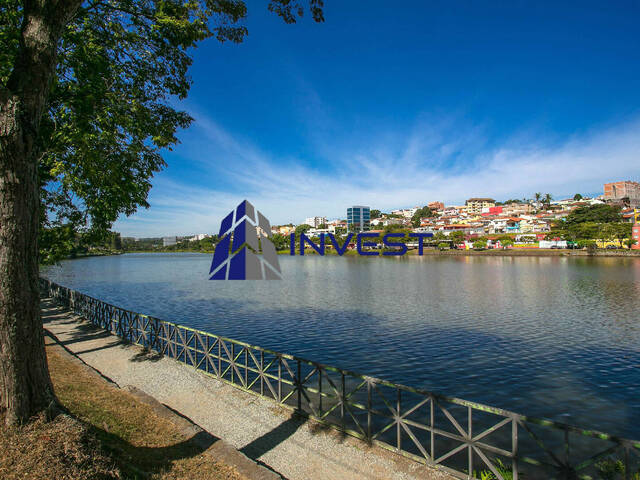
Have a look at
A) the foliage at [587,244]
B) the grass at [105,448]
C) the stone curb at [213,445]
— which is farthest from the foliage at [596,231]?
the grass at [105,448]

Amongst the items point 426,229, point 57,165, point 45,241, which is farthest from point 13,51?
point 426,229

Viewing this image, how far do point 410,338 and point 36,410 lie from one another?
18992 mm

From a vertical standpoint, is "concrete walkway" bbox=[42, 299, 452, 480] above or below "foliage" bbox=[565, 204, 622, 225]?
below

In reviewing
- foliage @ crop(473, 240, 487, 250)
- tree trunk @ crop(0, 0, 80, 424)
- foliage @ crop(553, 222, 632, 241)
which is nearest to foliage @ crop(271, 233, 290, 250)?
foliage @ crop(473, 240, 487, 250)

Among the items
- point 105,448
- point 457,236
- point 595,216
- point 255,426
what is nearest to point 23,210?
point 105,448

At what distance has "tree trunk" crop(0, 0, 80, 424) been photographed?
→ 5777 millimetres

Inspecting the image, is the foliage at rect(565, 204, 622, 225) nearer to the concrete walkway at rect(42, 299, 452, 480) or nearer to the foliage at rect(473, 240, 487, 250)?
the foliage at rect(473, 240, 487, 250)

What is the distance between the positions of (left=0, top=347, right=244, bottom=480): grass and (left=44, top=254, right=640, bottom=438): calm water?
→ 10.2 meters

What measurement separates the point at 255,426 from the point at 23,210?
6.77m

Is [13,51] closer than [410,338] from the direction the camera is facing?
Yes

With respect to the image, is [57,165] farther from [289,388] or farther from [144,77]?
[289,388]

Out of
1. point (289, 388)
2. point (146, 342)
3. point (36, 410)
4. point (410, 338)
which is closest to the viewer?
point (36, 410)

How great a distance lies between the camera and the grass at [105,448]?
535 cm

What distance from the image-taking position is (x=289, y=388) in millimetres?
14461
